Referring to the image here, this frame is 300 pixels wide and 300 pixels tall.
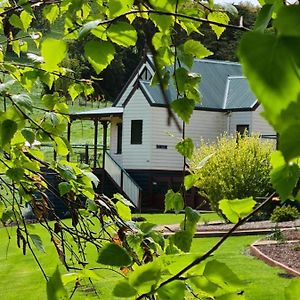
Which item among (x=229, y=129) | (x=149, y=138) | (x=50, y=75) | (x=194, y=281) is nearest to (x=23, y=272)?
(x=50, y=75)

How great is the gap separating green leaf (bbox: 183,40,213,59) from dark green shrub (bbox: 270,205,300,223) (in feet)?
54.1

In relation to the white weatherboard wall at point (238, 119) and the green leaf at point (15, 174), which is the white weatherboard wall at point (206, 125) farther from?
the green leaf at point (15, 174)

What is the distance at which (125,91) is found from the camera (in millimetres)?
30984

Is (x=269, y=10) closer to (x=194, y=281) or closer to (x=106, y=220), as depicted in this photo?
(x=194, y=281)

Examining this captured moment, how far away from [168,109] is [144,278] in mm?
268

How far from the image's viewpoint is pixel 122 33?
1348 mm

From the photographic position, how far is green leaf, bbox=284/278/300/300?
91 centimetres

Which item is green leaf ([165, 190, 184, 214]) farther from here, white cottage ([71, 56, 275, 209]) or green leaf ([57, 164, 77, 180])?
white cottage ([71, 56, 275, 209])

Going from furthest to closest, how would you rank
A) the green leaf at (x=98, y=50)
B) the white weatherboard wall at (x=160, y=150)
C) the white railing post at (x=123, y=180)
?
the white weatherboard wall at (x=160, y=150) → the white railing post at (x=123, y=180) → the green leaf at (x=98, y=50)

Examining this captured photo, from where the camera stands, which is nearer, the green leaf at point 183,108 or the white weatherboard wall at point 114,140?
the green leaf at point 183,108

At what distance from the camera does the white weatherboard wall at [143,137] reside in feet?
95.7

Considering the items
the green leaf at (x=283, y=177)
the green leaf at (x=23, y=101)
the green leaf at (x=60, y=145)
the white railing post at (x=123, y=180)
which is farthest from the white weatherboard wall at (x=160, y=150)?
the green leaf at (x=283, y=177)

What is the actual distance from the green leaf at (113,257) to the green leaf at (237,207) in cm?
21

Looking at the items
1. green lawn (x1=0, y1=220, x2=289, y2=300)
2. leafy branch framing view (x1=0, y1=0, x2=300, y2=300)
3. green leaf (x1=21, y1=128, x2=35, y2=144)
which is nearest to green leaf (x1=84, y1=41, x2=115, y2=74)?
leafy branch framing view (x1=0, y1=0, x2=300, y2=300)
